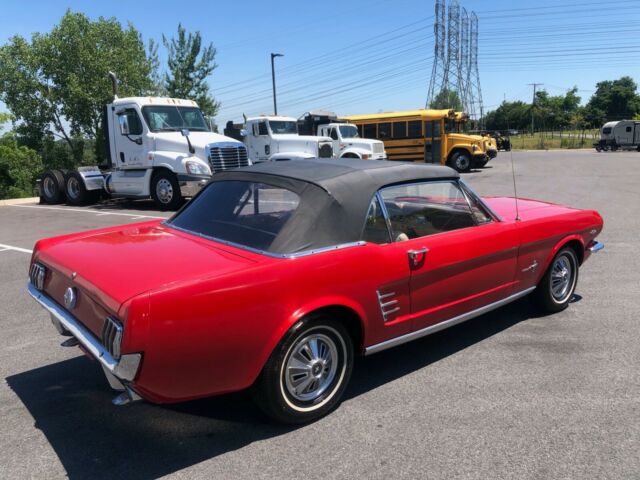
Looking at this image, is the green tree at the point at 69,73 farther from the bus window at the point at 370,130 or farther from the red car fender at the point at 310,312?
the red car fender at the point at 310,312

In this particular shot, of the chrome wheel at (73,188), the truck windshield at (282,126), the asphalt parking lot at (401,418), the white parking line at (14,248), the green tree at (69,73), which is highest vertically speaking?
the green tree at (69,73)

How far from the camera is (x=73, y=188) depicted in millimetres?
15352

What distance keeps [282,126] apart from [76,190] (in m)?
7.04

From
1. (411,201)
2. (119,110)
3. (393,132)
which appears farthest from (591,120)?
(411,201)

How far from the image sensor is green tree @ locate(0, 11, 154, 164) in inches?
1284

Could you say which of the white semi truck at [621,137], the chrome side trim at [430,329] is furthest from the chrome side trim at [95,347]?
the white semi truck at [621,137]

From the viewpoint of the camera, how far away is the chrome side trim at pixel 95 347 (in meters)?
2.33

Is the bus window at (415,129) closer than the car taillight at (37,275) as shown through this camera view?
No

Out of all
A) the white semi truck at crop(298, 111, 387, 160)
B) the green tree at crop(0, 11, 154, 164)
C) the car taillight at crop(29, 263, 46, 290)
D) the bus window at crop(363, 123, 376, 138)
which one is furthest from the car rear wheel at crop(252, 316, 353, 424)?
the green tree at crop(0, 11, 154, 164)

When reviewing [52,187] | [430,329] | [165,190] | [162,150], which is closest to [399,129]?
[162,150]

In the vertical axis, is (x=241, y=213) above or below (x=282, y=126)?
below

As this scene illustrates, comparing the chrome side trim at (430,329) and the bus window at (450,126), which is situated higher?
the bus window at (450,126)

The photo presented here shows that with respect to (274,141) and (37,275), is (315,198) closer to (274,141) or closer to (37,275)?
(37,275)

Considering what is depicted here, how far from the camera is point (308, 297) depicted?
9.26ft
